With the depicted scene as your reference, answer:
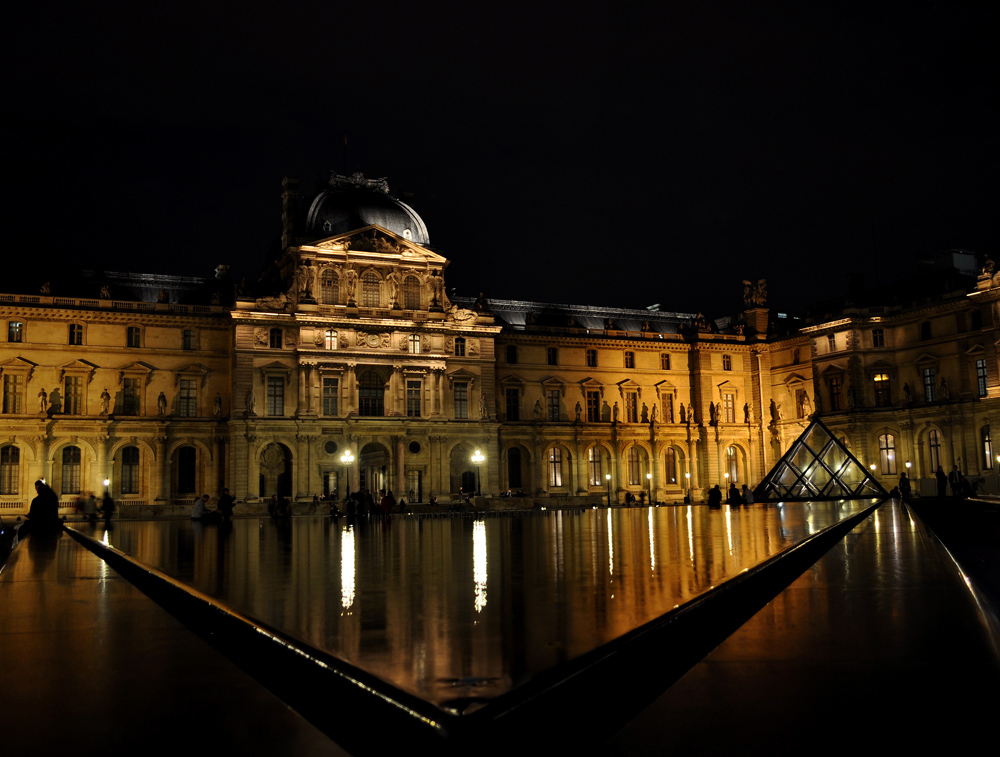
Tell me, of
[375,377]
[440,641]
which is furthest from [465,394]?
[440,641]

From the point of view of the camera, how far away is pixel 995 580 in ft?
36.5

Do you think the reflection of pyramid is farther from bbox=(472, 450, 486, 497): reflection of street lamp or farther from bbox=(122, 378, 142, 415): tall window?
bbox=(122, 378, 142, 415): tall window

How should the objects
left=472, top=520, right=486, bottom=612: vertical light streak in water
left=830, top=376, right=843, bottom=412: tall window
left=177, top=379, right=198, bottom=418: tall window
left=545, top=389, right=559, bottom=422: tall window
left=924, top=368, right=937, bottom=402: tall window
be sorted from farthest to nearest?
1. left=545, top=389, right=559, bottom=422: tall window
2. left=830, top=376, right=843, bottom=412: tall window
3. left=924, top=368, right=937, bottom=402: tall window
4. left=177, top=379, right=198, bottom=418: tall window
5. left=472, top=520, right=486, bottom=612: vertical light streak in water

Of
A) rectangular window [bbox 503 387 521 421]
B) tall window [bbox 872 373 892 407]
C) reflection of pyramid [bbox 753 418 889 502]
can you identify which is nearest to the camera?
reflection of pyramid [bbox 753 418 889 502]

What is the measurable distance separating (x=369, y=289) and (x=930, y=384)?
3806 cm

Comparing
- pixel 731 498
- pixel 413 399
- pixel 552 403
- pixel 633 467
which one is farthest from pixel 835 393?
pixel 413 399

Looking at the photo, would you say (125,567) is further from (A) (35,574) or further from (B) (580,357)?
(B) (580,357)

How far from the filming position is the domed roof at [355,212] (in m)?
60.5

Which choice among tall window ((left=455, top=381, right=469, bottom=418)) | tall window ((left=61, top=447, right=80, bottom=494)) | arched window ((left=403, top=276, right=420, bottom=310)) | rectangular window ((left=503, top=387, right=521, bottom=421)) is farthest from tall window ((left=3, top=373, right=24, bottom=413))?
rectangular window ((left=503, top=387, right=521, bottom=421))

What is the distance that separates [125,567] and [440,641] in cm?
695

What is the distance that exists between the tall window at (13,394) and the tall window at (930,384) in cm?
5707

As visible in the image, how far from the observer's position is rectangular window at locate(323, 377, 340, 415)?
5638 cm

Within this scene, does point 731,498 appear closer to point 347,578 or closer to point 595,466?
point 595,466

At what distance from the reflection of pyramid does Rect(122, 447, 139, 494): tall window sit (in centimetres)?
3590
